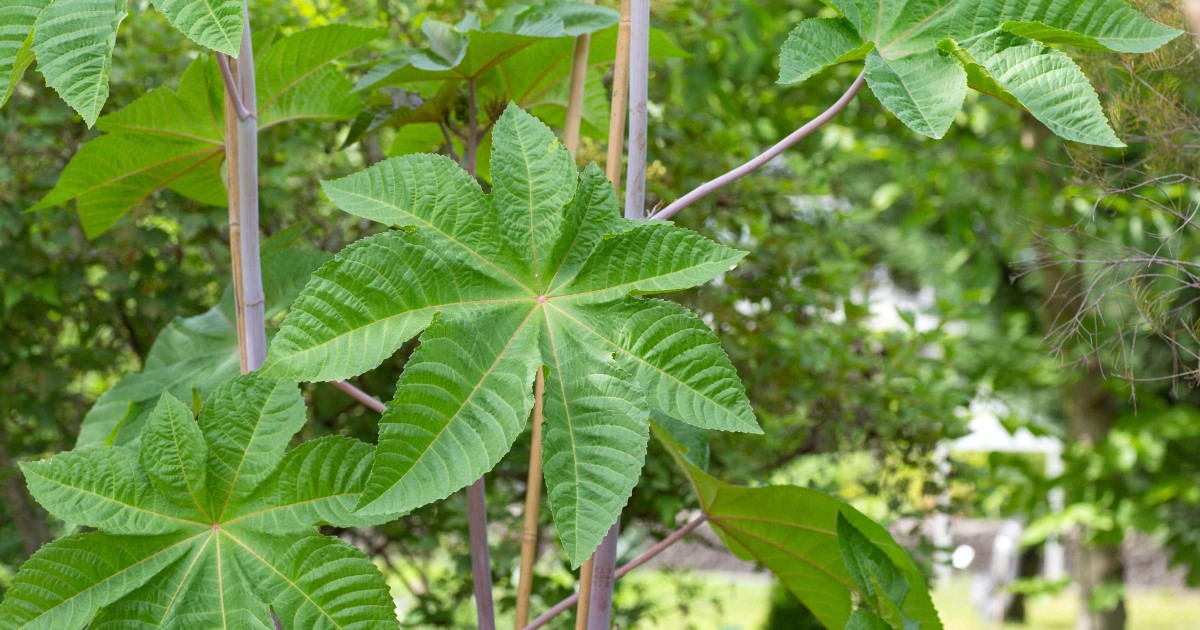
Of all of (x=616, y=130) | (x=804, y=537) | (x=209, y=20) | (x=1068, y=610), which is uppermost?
(x=209, y=20)

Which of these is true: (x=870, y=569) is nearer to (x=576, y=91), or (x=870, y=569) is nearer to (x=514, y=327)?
(x=514, y=327)

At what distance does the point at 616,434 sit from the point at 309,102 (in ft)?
2.05

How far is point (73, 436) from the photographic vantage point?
Answer: 2375 mm

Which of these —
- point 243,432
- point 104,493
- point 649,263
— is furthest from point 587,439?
point 104,493

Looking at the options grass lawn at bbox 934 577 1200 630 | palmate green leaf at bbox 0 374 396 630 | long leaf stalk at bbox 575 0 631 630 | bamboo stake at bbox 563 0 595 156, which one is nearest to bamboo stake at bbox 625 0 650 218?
long leaf stalk at bbox 575 0 631 630

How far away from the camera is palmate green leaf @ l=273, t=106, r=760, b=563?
29.4 inches

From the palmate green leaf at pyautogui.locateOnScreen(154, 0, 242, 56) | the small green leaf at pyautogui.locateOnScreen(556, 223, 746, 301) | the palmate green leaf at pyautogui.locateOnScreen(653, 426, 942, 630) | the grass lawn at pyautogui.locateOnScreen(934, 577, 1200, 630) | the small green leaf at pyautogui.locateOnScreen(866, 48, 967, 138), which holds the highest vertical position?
the palmate green leaf at pyautogui.locateOnScreen(154, 0, 242, 56)

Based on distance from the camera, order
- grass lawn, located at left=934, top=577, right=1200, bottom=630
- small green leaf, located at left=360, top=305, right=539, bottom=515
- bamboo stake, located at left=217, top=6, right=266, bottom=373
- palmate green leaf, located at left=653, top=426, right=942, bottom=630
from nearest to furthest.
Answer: small green leaf, located at left=360, top=305, right=539, bottom=515 < bamboo stake, located at left=217, top=6, right=266, bottom=373 < palmate green leaf, located at left=653, top=426, right=942, bottom=630 < grass lawn, located at left=934, top=577, right=1200, bottom=630

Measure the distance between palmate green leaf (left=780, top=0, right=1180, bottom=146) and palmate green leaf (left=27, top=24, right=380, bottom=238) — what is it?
20.0 inches

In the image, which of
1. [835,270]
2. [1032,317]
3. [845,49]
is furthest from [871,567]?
[1032,317]

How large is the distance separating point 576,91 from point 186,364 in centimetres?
58

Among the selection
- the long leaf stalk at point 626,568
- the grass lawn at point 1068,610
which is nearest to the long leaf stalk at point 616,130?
the long leaf stalk at point 626,568

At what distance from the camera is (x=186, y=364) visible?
1256mm

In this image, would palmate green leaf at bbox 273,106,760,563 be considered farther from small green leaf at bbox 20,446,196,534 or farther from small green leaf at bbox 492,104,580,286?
small green leaf at bbox 20,446,196,534
